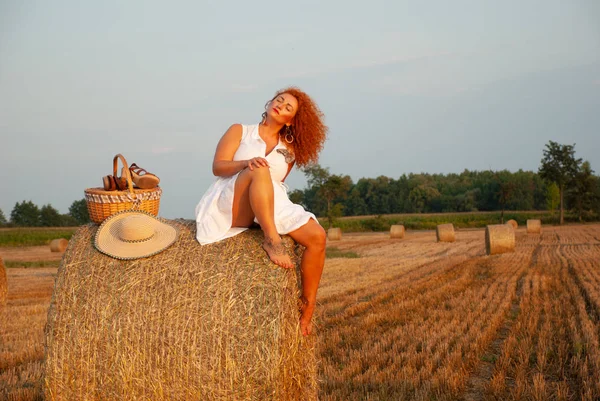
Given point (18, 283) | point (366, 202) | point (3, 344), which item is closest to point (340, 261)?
point (18, 283)

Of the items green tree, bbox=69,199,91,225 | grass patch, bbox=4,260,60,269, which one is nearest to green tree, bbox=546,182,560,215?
green tree, bbox=69,199,91,225

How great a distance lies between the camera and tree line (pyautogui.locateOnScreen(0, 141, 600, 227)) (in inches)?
1935

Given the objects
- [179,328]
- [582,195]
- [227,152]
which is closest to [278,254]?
[179,328]

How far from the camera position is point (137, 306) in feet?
12.9

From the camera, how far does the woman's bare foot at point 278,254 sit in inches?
156

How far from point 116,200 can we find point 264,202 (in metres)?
1.18

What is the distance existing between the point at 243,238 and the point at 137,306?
81 centimetres

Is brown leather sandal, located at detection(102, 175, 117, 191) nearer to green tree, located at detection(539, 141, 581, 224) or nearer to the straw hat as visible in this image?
the straw hat

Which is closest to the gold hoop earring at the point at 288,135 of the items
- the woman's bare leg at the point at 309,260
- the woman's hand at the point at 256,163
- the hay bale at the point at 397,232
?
the woman's hand at the point at 256,163

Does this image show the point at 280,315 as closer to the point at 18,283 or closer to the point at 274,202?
the point at 274,202

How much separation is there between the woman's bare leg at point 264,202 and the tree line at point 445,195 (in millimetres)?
36684

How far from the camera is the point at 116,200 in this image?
4.38 m

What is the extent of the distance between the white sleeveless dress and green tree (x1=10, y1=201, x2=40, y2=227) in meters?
55.5

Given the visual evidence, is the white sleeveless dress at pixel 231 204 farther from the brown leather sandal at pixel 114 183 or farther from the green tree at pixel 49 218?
the green tree at pixel 49 218
